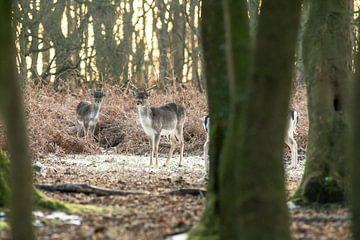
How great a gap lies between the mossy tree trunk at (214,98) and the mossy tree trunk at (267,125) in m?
1.90

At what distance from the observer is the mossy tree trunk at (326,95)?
9.90 meters

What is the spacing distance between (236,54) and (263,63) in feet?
5.33

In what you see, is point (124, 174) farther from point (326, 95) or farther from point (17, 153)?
point (17, 153)

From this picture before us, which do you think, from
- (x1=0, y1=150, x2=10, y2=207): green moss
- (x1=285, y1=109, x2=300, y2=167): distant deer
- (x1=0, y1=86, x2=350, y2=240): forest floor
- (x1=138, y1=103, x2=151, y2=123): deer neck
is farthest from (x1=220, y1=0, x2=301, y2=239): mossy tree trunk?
(x1=138, y1=103, x2=151, y2=123): deer neck

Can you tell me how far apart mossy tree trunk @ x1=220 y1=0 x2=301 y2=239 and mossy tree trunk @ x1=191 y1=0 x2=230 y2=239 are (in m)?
1.90

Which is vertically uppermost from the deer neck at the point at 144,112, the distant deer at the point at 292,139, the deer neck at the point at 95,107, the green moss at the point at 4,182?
the deer neck at the point at 95,107

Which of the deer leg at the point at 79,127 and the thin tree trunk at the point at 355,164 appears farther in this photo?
the deer leg at the point at 79,127

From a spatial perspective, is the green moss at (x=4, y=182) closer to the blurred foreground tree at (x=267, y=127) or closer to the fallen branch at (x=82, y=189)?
the fallen branch at (x=82, y=189)

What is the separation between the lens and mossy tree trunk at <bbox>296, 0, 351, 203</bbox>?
32.5 feet

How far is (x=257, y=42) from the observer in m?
5.50

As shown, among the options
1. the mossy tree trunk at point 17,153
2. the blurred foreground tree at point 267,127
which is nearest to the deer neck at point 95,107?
the mossy tree trunk at point 17,153

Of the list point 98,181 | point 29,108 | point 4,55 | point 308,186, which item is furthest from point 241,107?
point 29,108

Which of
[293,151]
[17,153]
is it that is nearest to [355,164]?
[17,153]

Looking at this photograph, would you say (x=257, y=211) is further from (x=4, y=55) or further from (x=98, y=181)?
(x=98, y=181)
